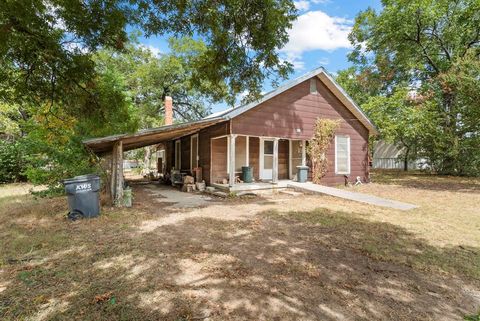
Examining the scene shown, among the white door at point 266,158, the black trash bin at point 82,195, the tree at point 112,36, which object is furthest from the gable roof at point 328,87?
the tree at point 112,36

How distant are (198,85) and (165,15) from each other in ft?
4.07

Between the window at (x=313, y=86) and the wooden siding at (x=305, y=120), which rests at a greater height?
the window at (x=313, y=86)

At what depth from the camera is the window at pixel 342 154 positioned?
42.5ft

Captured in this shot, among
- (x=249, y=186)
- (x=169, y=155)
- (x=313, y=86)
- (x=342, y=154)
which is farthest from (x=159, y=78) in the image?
(x=342, y=154)

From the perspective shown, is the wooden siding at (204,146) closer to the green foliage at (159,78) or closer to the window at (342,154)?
the window at (342,154)

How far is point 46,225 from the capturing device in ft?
19.1

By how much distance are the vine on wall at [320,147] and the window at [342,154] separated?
801 mm

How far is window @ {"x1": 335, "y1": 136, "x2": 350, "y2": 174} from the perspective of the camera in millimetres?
12969

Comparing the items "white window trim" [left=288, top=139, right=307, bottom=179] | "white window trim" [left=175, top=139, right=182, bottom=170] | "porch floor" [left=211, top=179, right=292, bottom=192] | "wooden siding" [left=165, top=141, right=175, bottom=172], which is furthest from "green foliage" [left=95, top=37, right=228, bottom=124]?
"porch floor" [left=211, top=179, right=292, bottom=192]

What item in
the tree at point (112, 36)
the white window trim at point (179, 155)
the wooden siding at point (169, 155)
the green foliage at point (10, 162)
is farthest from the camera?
the wooden siding at point (169, 155)

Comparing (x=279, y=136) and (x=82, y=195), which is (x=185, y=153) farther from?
(x=82, y=195)

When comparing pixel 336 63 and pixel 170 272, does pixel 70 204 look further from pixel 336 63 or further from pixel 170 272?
pixel 336 63

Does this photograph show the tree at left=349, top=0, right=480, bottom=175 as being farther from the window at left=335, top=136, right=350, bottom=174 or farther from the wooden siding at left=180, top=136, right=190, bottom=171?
the wooden siding at left=180, top=136, right=190, bottom=171

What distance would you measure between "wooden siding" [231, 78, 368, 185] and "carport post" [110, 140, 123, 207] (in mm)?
4153
